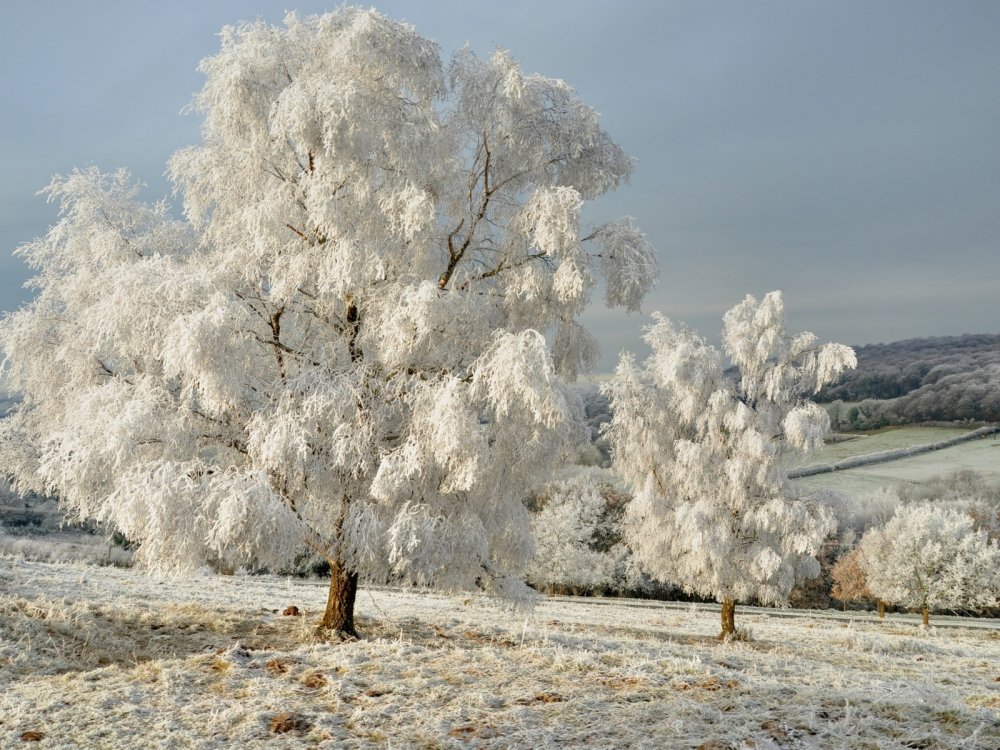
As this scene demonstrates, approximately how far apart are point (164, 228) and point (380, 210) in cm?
555

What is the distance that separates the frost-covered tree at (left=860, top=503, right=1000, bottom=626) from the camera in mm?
35688

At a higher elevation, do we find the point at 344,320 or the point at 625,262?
the point at 625,262

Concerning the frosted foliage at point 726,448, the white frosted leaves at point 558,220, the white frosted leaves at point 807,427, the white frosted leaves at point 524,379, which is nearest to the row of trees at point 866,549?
the frosted foliage at point 726,448

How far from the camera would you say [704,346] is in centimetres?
2120

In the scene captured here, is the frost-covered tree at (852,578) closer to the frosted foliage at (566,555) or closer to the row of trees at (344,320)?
the frosted foliage at (566,555)

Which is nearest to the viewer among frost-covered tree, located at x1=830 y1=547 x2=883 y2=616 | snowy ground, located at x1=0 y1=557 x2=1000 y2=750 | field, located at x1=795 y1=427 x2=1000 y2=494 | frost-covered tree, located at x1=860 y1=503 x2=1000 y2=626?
snowy ground, located at x1=0 y1=557 x2=1000 y2=750

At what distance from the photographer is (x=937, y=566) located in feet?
120

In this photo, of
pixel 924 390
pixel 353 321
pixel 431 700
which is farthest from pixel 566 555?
pixel 431 700

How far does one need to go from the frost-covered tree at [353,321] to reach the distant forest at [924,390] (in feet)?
189

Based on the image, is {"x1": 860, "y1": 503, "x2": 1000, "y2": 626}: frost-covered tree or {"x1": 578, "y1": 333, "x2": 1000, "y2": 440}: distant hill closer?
{"x1": 860, "y1": 503, "x2": 1000, "y2": 626}: frost-covered tree

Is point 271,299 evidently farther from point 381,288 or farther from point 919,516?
point 919,516

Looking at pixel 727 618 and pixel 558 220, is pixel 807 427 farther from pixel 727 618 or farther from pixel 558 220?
pixel 558 220

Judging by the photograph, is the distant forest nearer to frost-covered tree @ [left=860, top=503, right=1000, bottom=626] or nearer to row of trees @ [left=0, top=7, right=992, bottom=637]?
frost-covered tree @ [left=860, top=503, right=1000, bottom=626]

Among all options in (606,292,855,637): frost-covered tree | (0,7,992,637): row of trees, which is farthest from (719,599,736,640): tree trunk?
(0,7,992,637): row of trees
